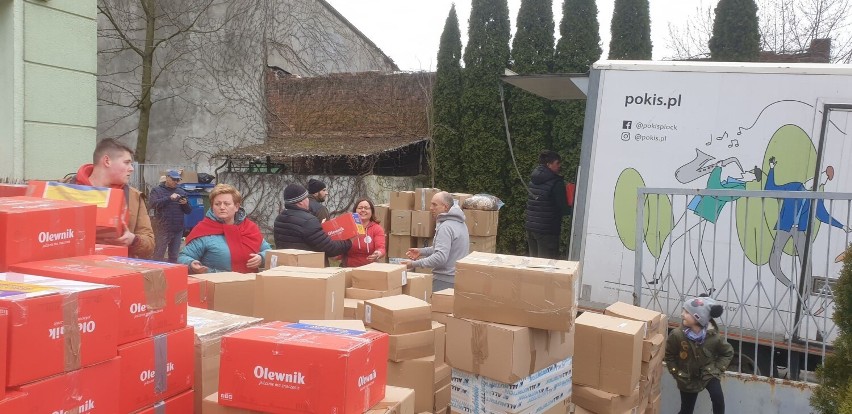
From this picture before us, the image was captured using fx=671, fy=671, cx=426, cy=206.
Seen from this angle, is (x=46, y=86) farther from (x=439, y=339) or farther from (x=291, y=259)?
(x=439, y=339)

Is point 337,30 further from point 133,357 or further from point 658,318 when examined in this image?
point 133,357

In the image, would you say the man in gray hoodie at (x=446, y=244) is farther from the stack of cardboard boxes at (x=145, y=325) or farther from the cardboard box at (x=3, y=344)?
the cardboard box at (x=3, y=344)

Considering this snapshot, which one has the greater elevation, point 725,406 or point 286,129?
point 286,129

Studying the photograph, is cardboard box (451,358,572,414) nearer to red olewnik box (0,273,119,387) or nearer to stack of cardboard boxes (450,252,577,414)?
stack of cardboard boxes (450,252,577,414)

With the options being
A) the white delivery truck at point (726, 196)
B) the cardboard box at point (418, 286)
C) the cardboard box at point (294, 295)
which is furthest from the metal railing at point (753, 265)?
the cardboard box at point (294, 295)

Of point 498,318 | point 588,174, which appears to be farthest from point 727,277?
point 498,318

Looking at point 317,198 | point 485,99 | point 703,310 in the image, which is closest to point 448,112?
point 485,99

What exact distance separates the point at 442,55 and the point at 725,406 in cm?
1035

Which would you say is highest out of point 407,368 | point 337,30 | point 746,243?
point 337,30

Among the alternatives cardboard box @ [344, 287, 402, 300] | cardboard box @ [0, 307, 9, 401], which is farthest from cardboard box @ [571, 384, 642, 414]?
cardboard box @ [0, 307, 9, 401]

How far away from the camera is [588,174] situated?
20.2 ft

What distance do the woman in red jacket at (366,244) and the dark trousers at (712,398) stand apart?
2947mm

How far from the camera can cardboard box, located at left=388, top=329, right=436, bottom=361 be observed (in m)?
4.02

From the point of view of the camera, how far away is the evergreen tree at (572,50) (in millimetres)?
12352
